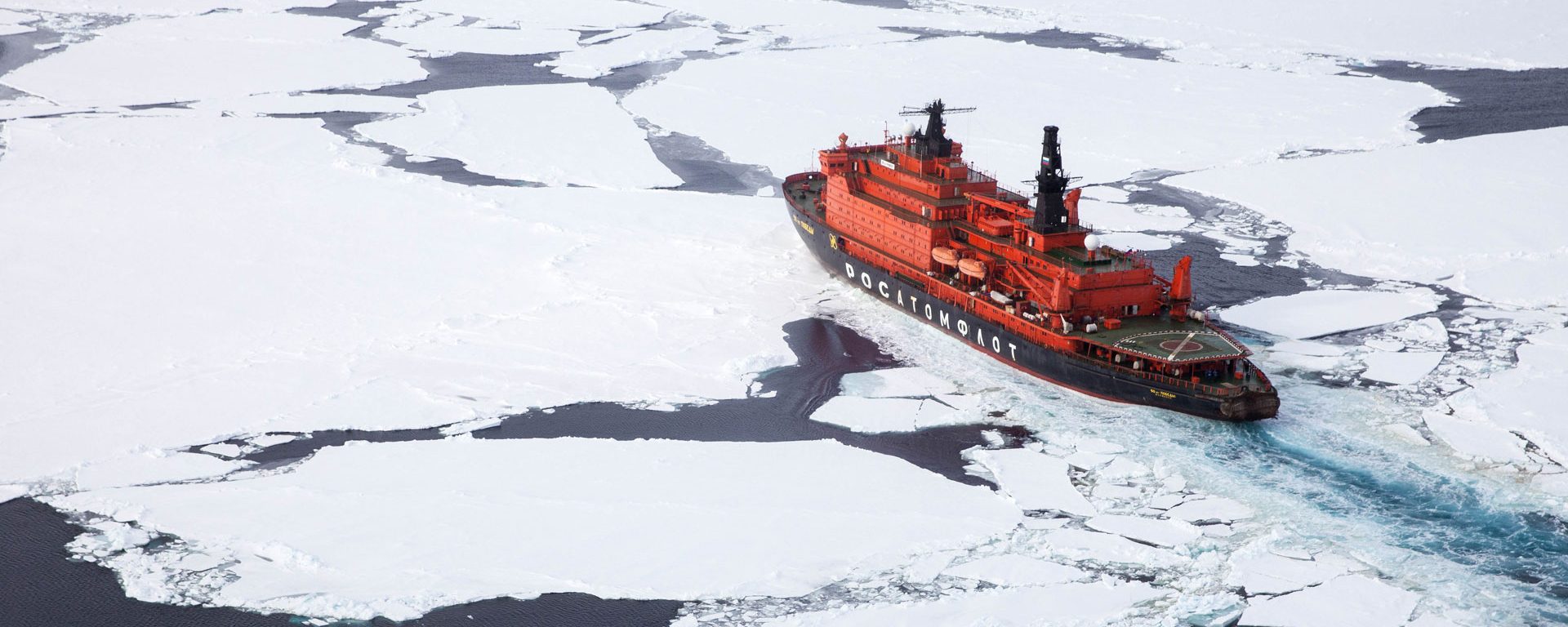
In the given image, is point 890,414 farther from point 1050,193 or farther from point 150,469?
point 150,469

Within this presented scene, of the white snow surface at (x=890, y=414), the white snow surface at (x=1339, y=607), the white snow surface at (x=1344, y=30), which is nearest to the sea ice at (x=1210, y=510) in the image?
the white snow surface at (x=1339, y=607)

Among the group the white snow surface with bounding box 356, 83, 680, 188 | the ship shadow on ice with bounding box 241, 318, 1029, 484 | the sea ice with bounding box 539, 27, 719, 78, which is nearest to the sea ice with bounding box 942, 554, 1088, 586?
the ship shadow on ice with bounding box 241, 318, 1029, 484

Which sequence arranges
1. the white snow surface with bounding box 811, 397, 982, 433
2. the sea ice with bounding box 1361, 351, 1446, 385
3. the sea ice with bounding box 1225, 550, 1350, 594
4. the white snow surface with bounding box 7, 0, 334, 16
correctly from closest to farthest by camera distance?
the sea ice with bounding box 1225, 550, 1350, 594 < the white snow surface with bounding box 811, 397, 982, 433 < the sea ice with bounding box 1361, 351, 1446, 385 < the white snow surface with bounding box 7, 0, 334, 16

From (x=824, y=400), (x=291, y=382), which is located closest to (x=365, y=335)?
(x=291, y=382)

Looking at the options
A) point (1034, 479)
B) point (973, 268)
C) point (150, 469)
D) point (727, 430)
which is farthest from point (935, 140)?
point (150, 469)

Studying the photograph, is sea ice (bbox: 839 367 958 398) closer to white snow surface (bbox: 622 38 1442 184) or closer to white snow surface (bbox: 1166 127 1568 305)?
white snow surface (bbox: 1166 127 1568 305)

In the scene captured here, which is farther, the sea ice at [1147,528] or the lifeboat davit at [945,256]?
the lifeboat davit at [945,256]

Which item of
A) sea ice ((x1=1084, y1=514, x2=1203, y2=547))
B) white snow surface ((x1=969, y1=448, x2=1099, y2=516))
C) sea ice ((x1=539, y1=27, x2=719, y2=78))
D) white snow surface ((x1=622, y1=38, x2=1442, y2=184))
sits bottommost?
sea ice ((x1=1084, y1=514, x2=1203, y2=547))

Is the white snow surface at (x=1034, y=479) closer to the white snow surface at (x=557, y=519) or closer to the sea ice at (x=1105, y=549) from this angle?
the white snow surface at (x=557, y=519)
